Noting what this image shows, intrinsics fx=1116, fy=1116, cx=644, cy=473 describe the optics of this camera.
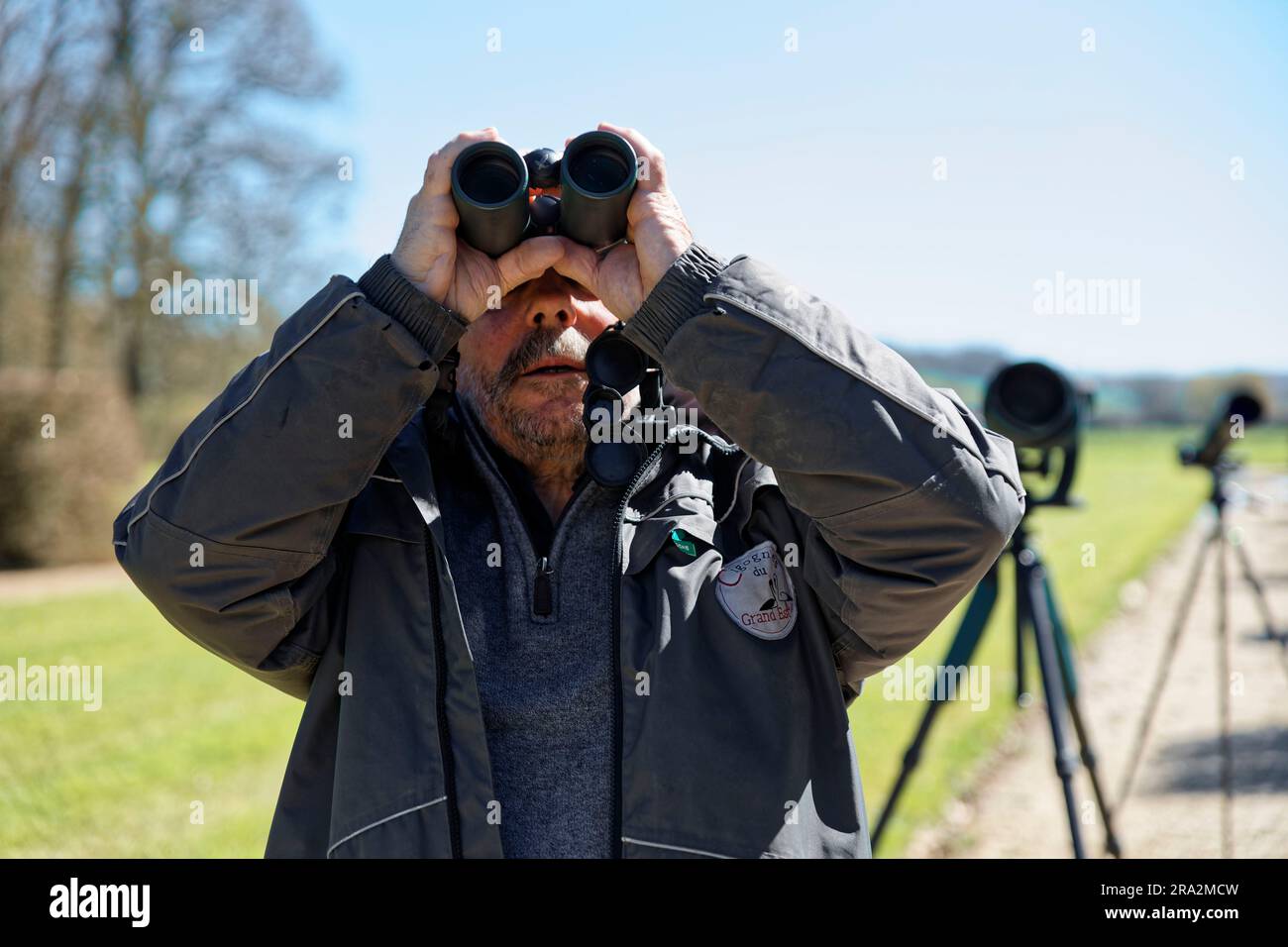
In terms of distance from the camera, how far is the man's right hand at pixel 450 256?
74.7 inches

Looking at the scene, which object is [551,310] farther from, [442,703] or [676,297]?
[442,703]

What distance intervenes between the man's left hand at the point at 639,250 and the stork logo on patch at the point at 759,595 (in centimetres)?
49

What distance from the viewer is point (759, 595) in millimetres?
1947

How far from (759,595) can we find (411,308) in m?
0.77

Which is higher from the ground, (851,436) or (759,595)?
(851,436)

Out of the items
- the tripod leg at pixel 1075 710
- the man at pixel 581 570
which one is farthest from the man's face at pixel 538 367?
the tripod leg at pixel 1075 710

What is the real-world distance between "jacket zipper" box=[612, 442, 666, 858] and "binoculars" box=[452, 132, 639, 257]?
0.47m

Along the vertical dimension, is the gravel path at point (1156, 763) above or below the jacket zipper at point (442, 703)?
below

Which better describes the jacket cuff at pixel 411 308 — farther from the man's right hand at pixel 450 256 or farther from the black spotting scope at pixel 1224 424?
the black spotting scope at pixel 1224 424

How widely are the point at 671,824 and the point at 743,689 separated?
249 millimetres

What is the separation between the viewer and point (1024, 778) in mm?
5949

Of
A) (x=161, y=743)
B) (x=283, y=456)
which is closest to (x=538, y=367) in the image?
(x=283, y=456)
